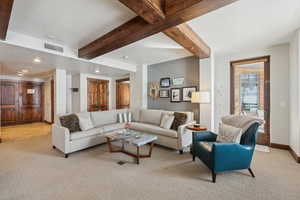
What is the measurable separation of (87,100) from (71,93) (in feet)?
2.76

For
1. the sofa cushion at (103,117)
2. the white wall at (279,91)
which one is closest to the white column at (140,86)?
the sofa cushion at (103,117)

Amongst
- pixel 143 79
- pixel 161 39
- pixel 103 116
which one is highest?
pixel 161 39

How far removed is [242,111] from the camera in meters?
4.06

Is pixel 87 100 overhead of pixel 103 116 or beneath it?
overhead

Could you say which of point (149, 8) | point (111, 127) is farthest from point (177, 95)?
point (149, 8)

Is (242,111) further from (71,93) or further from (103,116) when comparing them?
(71,93)

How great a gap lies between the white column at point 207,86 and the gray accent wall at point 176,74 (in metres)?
0.33

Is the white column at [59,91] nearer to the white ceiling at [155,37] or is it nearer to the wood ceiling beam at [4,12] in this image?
the white ceiling at [155,37]

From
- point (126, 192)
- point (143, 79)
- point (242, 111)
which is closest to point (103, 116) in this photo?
point (143, 79)

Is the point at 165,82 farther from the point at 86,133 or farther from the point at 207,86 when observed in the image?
the point at 86,133

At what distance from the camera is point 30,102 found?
706 centimetres

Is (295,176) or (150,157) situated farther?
(150,157)

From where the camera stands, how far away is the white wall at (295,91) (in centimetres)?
270

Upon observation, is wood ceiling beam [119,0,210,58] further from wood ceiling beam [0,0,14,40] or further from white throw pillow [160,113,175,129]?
white throw pillow [160,113,175,129]
